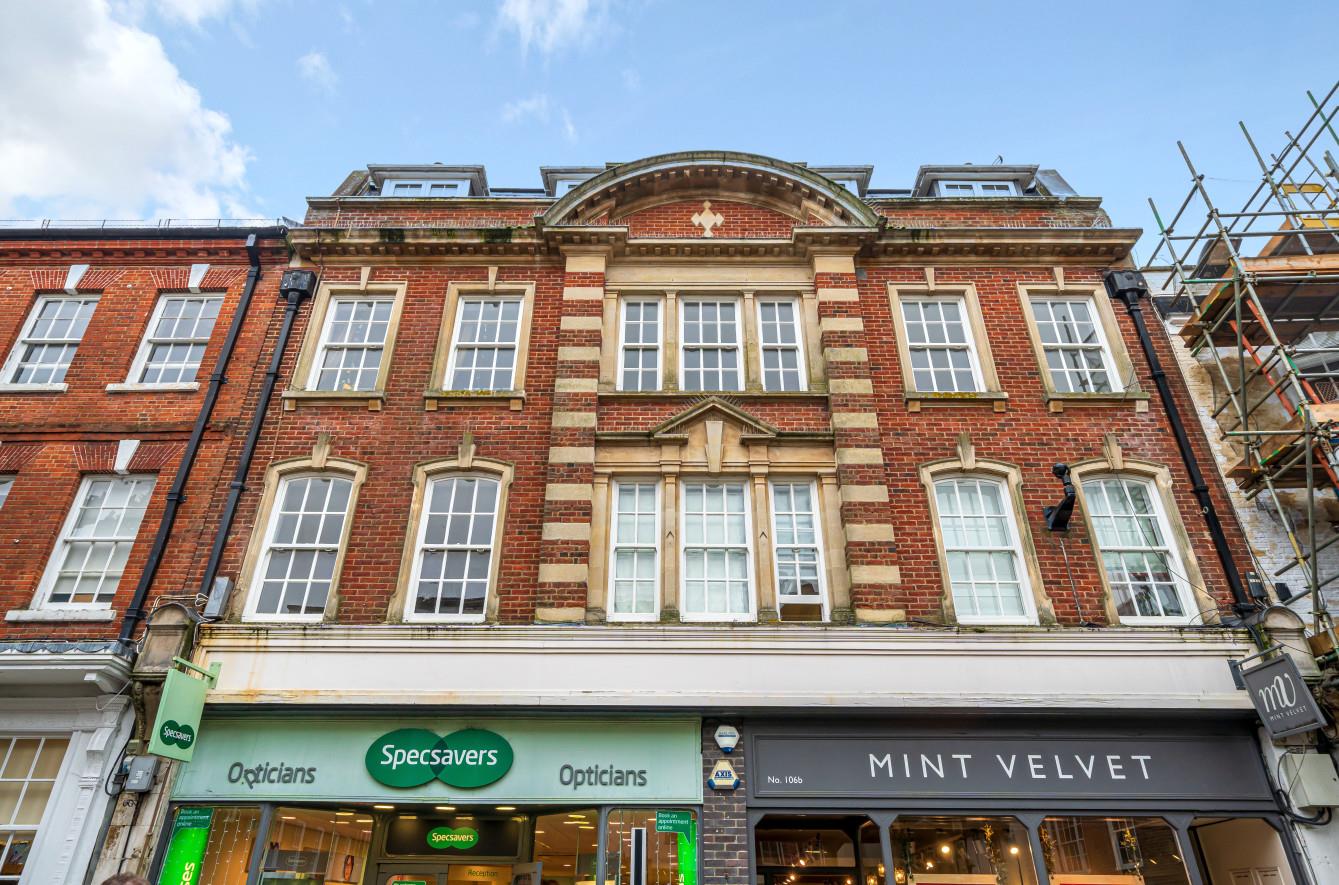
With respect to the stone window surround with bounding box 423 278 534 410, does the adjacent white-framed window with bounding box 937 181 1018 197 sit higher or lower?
higher

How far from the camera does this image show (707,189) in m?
12.8

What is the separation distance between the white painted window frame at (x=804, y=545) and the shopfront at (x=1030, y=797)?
5.05ft

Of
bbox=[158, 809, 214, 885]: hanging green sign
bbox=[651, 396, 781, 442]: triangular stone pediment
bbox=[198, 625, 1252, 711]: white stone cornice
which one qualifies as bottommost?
bbox=[158, 809, 214, 885]: hanging green sign

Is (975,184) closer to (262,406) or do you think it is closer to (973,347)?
(973,347)

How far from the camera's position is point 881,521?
977 cm

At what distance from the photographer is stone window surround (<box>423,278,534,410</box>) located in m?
10.9

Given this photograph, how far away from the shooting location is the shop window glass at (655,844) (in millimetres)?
8047

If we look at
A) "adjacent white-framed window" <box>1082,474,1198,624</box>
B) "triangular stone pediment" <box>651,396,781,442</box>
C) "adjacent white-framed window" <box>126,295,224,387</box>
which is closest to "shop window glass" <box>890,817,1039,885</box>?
"adjacent white-framed window" <box>1082,474,1198,624</box>

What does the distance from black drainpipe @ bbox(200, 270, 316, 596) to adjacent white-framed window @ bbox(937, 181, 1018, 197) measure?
11240 mm

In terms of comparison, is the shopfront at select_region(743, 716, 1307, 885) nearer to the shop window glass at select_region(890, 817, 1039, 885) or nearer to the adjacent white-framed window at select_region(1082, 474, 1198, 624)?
the shop window glass at select_region(890, 817, 1039, 885)

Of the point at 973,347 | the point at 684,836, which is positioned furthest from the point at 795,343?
the point at 684,836

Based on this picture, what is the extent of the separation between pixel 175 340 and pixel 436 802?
831cm

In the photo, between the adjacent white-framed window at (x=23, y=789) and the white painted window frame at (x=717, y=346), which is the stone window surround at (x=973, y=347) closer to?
the white painted window frame at (x=717, y=346)

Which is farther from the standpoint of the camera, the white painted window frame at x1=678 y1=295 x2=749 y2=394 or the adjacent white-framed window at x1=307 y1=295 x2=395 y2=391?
the adjacent white-framed window at x1=307 y1=295 x2=395 y2=391
